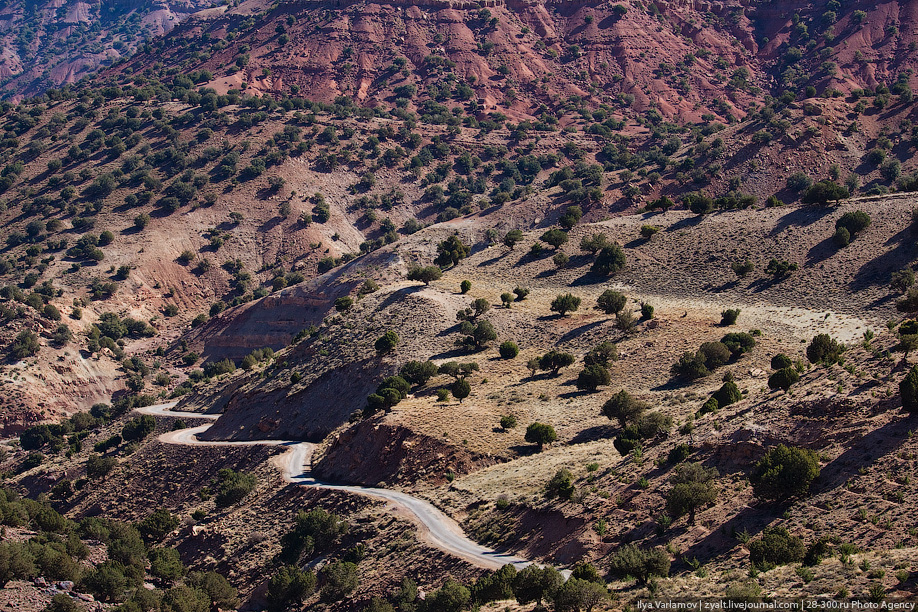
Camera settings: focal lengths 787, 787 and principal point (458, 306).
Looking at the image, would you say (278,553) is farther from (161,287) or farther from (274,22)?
(274,22)

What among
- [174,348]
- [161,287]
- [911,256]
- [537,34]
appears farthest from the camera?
[537,34]

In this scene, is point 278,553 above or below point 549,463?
below

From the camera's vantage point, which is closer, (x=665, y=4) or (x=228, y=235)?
(x=228, y=235)

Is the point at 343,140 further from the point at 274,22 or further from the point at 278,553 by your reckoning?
the point at 278,553

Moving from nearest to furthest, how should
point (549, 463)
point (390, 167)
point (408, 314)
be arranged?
point (549, 463) → point (408, 314) → point (390, 167)

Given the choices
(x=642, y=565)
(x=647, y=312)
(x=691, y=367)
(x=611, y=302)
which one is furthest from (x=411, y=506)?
(x=611, y=302)

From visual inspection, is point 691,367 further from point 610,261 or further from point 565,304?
point 610,261

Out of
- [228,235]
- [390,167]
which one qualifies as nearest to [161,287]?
[228,235]

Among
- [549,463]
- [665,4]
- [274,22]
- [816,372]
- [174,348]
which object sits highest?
[274,22]
